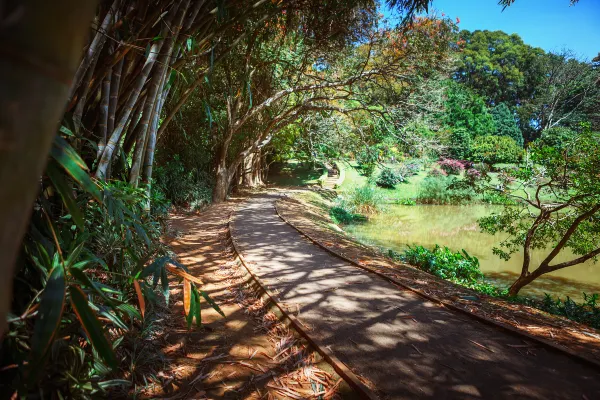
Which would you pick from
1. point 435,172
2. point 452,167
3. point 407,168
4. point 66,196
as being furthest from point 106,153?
point 452,167

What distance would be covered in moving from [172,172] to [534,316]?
876 cm

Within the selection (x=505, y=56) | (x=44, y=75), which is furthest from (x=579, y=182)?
(x=505, y=56)

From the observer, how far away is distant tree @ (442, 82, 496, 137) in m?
26.0

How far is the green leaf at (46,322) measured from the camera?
946mm

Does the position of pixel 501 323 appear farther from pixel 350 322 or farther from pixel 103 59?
pixel 103 59

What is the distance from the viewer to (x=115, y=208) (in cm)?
187

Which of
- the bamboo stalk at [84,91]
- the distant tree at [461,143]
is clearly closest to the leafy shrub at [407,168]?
the distant tree at [461,143]

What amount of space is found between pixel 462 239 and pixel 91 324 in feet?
41.0

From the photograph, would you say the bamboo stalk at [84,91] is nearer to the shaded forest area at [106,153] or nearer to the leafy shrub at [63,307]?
the shaded forest area at [106,153]

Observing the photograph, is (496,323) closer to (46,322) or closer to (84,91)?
(46,322)

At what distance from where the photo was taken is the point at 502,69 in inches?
1355

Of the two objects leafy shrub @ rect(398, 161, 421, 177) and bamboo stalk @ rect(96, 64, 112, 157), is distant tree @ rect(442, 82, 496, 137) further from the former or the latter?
bamboo stalk @ rect(96, 64, 112, 157)

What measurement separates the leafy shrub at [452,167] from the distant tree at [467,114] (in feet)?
17.2

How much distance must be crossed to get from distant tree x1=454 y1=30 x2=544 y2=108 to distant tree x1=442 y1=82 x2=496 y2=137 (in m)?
8.02
